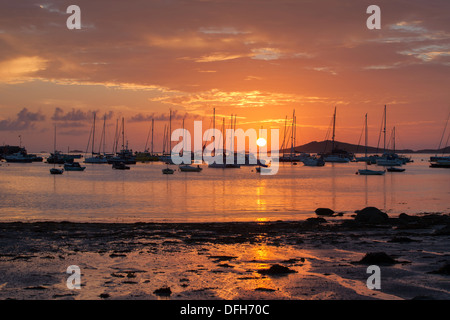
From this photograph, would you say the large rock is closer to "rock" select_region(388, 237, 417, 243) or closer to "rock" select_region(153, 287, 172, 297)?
"rock" select_region(388, 237, 417, 243)

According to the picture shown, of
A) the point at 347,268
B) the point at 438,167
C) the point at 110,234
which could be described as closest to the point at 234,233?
the point at 110,234

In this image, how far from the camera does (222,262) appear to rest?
1828cm

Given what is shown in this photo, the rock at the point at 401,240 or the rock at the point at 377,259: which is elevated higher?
the rock at the point at 377,259

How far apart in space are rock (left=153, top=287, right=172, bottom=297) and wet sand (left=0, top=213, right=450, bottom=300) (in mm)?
36

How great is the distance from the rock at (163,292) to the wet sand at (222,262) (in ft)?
0.12

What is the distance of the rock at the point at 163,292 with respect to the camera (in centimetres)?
1376

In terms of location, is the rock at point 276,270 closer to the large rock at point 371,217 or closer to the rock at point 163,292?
the rock at point 163,292

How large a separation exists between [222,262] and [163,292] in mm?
4733

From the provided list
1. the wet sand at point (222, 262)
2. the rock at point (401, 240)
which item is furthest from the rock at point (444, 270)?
the rock at point (401, 240)

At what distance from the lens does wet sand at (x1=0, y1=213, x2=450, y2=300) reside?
14047 millimetres

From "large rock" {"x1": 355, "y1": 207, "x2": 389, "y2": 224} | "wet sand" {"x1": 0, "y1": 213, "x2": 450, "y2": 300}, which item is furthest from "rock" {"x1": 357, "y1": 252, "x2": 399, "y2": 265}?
"large rock" {"x1": 355, "y1": 207, "x2": 389, "y2": 224}
